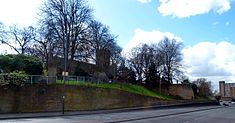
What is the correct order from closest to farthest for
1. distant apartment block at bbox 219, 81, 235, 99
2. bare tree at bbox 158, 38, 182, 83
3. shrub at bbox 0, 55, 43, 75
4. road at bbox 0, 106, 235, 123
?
road at bbox 0, 106, 235, 123 < shrub at bbox 0, 55, 43, 75 < bare tree at bbox 158, 38, 182, 83 < distant apartment block at bbox 219, 81, 235, 99

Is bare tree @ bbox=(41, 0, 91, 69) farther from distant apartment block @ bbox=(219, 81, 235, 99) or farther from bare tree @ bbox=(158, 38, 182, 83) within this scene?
distant apartment block @ bbox=(219, 81, 235, 99)

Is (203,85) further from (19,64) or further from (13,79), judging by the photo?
(13,79)

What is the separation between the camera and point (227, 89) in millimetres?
175250

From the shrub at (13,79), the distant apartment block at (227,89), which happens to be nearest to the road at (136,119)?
the shrub at (13,79)

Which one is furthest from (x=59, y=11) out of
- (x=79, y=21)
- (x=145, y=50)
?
(x=145, y=50)

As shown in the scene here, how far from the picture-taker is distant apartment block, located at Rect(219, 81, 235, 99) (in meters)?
169

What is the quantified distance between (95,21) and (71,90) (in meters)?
18.0

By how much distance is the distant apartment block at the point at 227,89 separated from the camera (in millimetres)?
168625

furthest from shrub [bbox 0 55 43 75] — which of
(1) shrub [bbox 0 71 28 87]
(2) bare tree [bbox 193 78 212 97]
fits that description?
(2) bare tree [bbox 193 78 212 97]

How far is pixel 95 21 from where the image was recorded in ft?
203

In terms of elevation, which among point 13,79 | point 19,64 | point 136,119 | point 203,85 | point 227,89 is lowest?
point 227,89

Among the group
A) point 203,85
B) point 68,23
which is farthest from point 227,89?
point 68,23

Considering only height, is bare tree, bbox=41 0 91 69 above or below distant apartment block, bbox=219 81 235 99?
above

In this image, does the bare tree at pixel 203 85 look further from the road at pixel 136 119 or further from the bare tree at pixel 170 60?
the road at pixel 136 119
